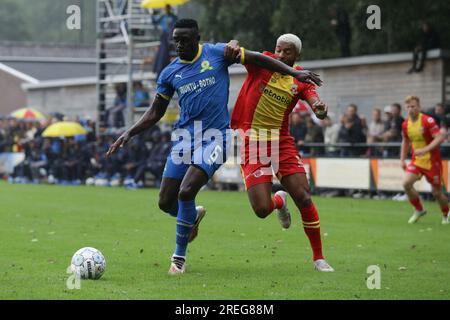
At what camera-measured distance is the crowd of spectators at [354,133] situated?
23953 millimetres

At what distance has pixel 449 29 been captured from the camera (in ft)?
93.2

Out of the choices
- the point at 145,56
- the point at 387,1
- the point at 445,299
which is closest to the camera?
the point at 445,299

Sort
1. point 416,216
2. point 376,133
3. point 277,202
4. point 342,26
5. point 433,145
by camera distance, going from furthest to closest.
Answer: point 342,26
point 376,133
point 416,216
point 433,145
point 277,202

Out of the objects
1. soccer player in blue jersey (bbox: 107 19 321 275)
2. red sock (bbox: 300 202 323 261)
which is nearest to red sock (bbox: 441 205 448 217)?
red sock (bbox: 300 202 323 261)

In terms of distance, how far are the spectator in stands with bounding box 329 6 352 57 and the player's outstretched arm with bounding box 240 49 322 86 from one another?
20073 mm

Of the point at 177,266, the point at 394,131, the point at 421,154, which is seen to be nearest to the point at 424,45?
the point at 394,131

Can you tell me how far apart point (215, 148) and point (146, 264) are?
1653 millimetres

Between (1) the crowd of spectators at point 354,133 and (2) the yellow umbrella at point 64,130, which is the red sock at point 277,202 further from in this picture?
(2) the yellow umbrella at point 64,130

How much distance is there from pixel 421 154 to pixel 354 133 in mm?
7695

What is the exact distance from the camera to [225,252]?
1257 centimetres

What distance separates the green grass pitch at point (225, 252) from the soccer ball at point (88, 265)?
0.12 m

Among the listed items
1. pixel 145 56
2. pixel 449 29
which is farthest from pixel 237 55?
pixel 145 56

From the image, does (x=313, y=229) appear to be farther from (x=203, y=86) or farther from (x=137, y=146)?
(x=137, y=146)
